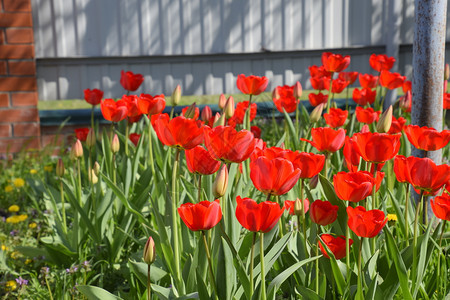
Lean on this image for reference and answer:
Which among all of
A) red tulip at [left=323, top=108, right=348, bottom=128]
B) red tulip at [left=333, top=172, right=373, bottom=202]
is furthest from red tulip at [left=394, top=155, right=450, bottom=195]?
red tulip at [left=323, top=108, right=348, bottom=128]

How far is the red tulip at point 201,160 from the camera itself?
1289 millimetres

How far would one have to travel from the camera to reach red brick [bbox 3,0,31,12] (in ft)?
13.4

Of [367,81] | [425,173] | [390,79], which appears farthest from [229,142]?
[367,81]

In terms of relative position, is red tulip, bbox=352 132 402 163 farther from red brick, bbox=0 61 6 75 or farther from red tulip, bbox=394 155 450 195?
red brick, bbox=0 61 6 75

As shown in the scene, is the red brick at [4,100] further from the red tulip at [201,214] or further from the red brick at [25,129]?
the red tulip at [201,214]

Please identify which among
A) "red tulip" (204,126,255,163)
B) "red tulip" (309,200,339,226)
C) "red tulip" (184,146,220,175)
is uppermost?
"red tulip" (204,126,255,163)

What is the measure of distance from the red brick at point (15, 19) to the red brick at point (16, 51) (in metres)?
0.15

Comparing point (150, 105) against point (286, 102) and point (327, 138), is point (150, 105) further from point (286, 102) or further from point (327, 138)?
point (286, 102)

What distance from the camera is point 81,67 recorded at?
4527 millimetres

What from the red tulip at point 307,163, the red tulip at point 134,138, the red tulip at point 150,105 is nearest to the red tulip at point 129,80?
the red tulip at point 134,138

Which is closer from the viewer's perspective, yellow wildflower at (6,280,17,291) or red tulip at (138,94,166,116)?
red tulip at (138,94,166,116)

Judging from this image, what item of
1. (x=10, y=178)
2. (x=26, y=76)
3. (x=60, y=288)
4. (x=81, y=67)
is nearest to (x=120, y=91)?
(x=81, y=67)

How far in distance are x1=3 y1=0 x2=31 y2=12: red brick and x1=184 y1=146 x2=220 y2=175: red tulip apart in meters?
3.26

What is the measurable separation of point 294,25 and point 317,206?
3.60 meters
